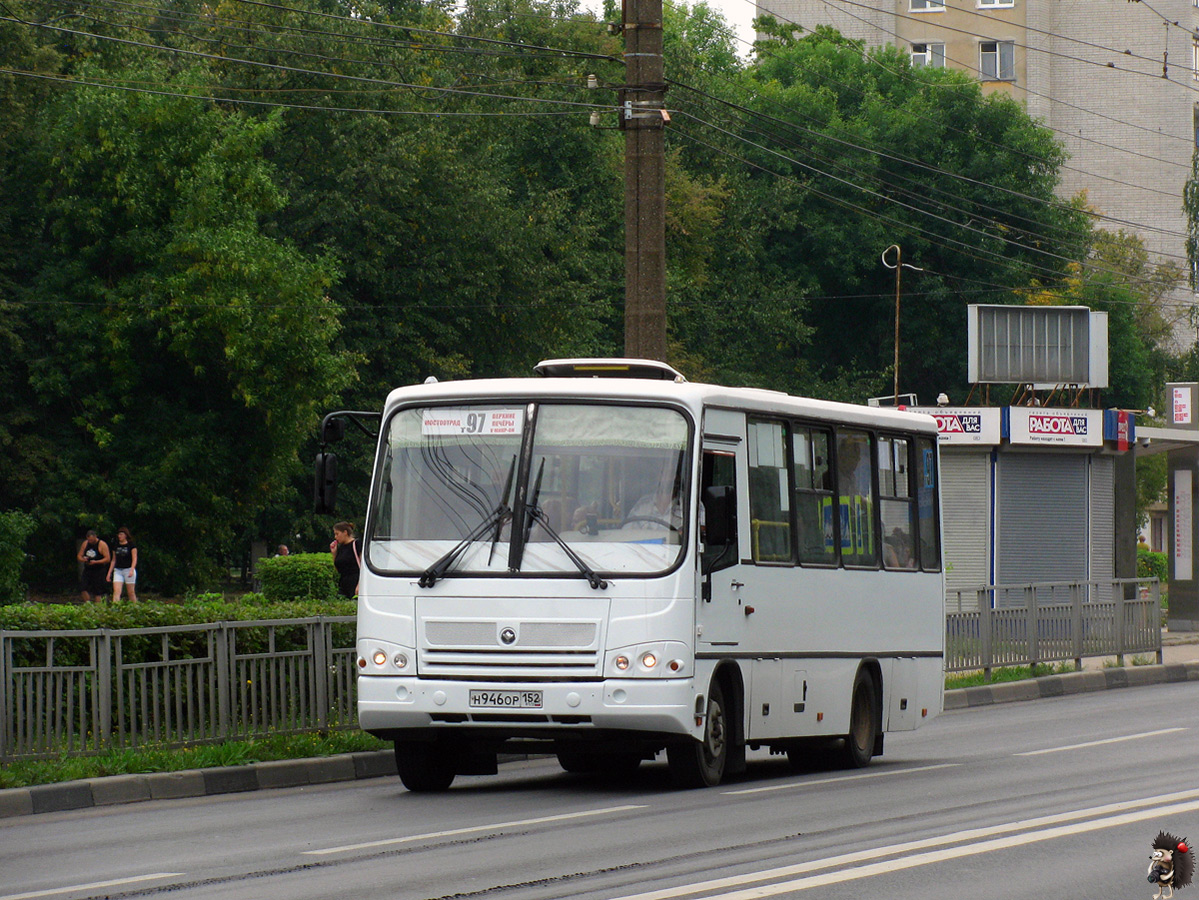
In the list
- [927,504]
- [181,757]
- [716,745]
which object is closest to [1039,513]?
[927,504]

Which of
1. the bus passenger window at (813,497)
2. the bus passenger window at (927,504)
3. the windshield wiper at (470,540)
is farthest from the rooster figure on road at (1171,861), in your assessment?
the bus passenger window at (927,504)

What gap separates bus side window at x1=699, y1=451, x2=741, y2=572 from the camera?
12.9m

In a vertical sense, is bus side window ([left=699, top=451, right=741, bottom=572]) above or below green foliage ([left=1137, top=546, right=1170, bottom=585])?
above

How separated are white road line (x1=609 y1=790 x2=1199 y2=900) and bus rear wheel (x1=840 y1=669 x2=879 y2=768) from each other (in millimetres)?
3658

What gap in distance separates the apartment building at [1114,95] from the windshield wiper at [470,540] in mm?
70127

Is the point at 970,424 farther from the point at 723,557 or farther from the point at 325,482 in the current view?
the point at 325,482

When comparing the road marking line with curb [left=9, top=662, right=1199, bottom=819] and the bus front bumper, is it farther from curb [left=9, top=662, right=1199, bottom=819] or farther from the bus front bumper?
curb [left=9, top=662, right=1199, bottom=819]

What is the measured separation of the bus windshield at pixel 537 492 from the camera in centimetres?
1265

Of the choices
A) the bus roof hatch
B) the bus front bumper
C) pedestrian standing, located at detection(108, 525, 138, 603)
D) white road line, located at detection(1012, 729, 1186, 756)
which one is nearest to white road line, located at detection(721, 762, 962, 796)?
the bus front bumper

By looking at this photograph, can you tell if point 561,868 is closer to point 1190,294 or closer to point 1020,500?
point 1020,500

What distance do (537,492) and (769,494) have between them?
2045 mm

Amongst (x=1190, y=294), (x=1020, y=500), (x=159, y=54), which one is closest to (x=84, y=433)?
(x=159, y=54)

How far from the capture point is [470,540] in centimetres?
1281

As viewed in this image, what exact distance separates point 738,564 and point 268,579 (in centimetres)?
2092
